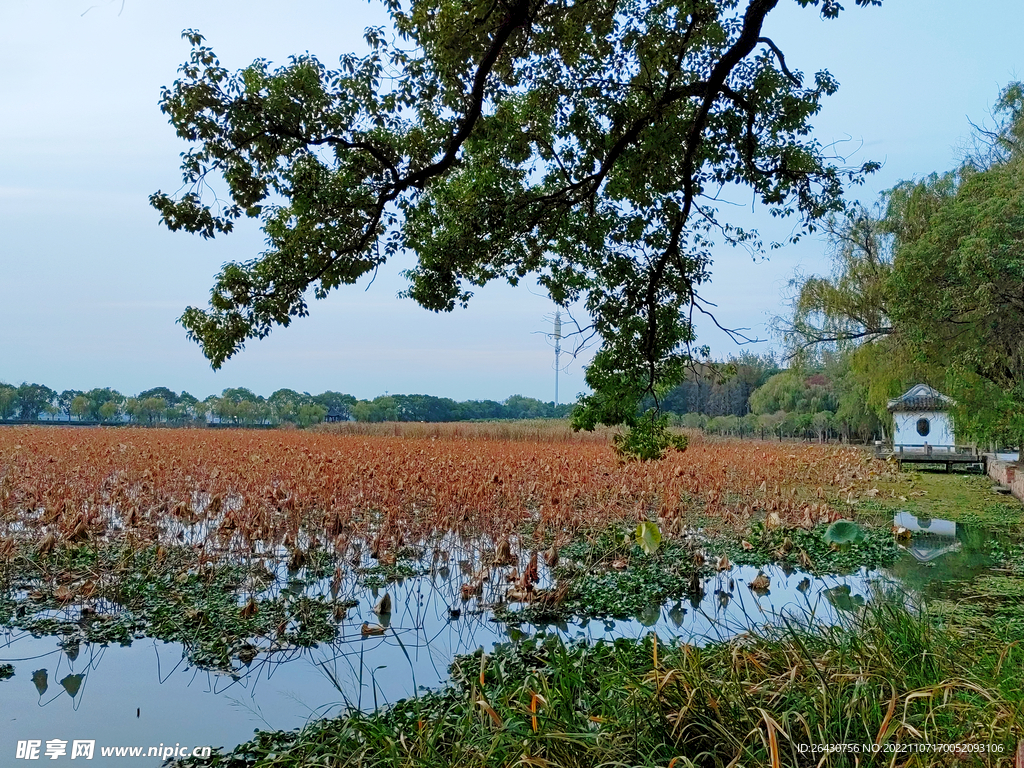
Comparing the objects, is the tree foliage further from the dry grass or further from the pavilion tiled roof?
the dry grass

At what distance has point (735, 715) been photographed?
3.14 meters

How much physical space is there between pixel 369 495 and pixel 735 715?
8237 mm

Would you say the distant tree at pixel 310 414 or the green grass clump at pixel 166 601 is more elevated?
the distant tree at pixel 310 414

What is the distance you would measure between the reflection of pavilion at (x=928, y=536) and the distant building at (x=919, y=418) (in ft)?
54.0

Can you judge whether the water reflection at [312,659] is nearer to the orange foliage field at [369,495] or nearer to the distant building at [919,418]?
the orange foliage field at [369,495]

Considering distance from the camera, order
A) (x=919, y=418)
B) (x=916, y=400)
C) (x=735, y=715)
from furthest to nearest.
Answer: (x=916, y=400) → (x=919, y=418) → (x=735, y=715)

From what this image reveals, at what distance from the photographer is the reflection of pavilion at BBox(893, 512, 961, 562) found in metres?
9.42

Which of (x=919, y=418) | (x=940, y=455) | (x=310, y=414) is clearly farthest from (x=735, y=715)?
(x=310, y=414)

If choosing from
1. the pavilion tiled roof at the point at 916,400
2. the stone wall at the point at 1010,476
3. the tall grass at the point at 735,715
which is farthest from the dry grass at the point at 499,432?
Answer: the tall grass at the point at 735,715

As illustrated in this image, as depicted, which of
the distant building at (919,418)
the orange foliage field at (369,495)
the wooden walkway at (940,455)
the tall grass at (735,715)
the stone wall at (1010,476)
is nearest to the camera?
the tall grass at (735,715)

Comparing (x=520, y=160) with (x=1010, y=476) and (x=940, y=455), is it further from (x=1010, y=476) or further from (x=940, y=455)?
(x=940, y=455)

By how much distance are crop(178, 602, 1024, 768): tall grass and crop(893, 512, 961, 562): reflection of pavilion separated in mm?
5858

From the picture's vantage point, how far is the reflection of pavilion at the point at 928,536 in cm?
942

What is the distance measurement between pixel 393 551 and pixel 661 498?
5.35 m
